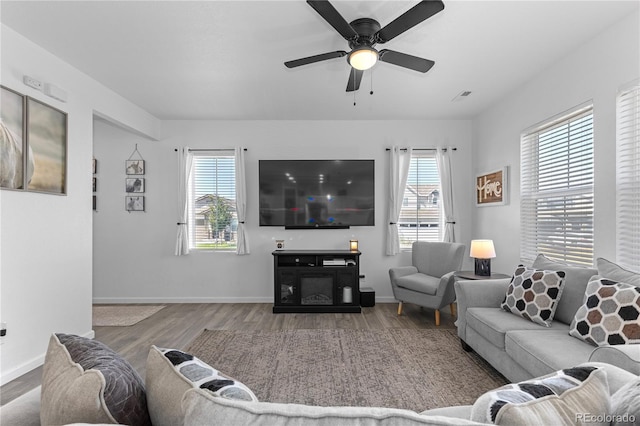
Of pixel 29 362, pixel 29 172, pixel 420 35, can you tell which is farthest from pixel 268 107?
pixel 29 362

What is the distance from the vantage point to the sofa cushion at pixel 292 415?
54 cm

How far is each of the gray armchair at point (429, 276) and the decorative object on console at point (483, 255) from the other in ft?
1.01

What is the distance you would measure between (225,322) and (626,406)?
3.83m

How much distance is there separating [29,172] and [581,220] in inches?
183

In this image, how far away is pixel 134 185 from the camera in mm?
4914

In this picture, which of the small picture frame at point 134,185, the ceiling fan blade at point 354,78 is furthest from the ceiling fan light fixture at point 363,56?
the small picture frame at point 134,185

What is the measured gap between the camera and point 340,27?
6.96 feet

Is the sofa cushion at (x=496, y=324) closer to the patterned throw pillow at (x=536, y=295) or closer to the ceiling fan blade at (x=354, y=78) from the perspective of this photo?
the patterned throw pillow at (x=536, y=295)

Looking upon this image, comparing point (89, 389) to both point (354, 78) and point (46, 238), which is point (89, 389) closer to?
point (354, 78)

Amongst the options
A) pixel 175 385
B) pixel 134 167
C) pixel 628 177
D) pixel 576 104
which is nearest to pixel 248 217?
pixel 134 167

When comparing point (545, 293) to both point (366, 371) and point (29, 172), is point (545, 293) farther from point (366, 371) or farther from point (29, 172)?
point (29, 172)

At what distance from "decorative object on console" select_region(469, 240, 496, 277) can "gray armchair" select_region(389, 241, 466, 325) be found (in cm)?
31

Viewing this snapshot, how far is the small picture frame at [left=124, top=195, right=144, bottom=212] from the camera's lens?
4906mm

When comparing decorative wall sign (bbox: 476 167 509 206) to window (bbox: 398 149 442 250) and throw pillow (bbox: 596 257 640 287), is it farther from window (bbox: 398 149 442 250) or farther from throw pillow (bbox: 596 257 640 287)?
throw pillow (bbox: 596 257 640 287)
